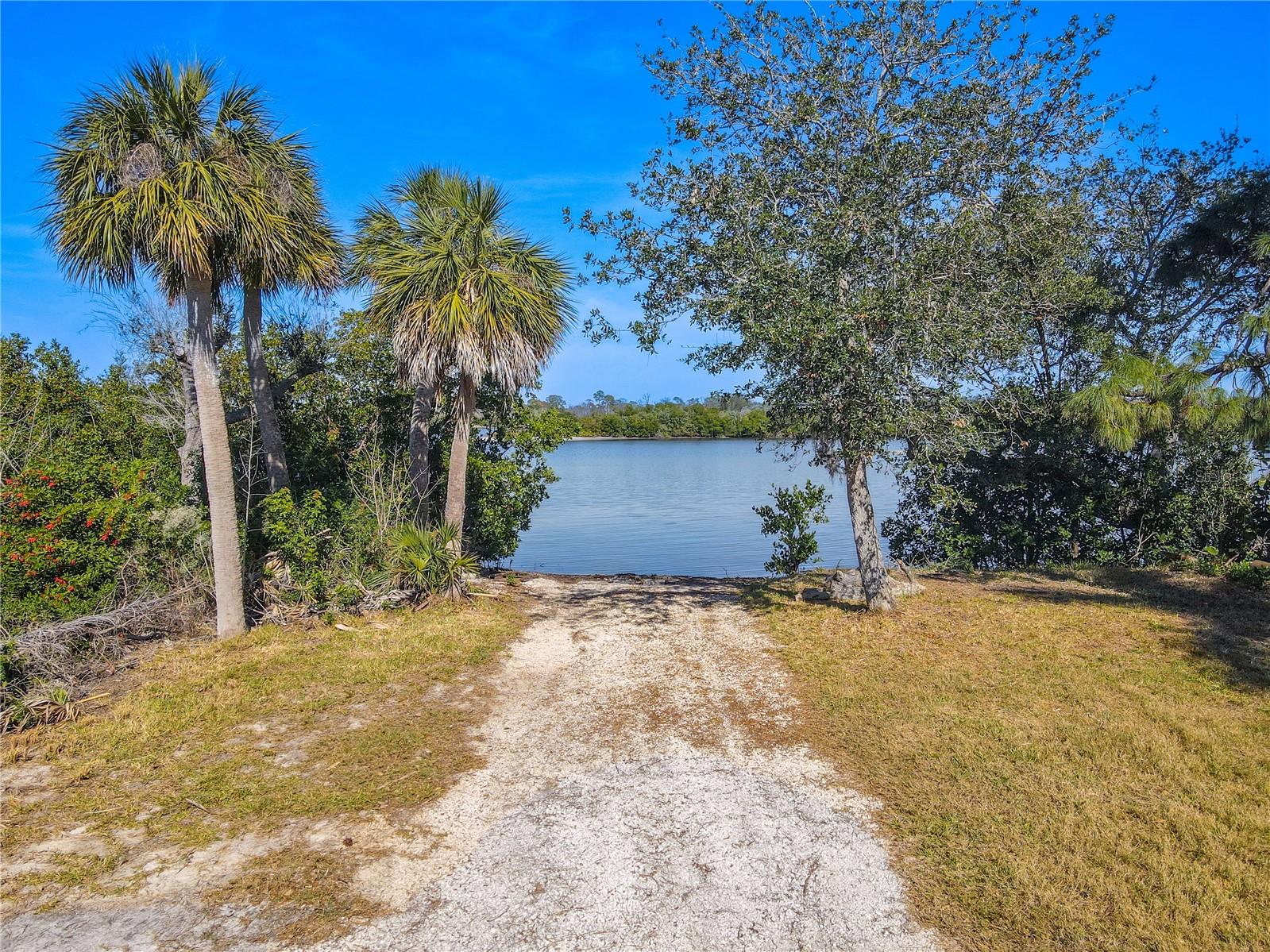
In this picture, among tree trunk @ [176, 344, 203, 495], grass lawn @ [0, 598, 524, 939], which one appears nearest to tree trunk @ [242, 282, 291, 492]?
tree trunk @ [176, 344, 203, 495]

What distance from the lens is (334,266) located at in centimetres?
1018

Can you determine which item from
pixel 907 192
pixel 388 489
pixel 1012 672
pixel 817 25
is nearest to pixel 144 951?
pixel 1012 672

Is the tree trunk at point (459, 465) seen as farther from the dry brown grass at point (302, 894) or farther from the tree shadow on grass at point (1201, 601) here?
the tree shadow on grass at point (1201, 601)

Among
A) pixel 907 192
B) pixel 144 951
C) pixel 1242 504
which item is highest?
→ pixel 907 192

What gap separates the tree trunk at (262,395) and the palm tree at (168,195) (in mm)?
1414

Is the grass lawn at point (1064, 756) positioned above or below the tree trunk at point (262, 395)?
below

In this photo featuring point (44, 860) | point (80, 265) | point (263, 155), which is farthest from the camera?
point (263, 155)

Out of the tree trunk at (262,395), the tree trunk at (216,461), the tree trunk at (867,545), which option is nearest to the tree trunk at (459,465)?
the tree trunk at (262,395)

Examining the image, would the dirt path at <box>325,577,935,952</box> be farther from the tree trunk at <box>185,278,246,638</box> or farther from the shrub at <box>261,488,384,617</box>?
the tree trunk at <box>185,278,246,638</box>

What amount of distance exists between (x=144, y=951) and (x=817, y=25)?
33.5 ft

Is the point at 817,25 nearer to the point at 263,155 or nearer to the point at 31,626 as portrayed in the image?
the point at 263,155

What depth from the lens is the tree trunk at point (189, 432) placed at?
37.7ft

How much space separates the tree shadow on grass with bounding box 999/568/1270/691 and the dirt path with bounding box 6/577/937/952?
4.61 metres

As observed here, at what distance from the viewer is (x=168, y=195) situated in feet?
25.1
